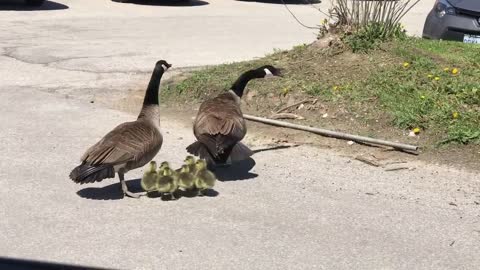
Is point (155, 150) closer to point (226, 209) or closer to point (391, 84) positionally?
point (226, 209)

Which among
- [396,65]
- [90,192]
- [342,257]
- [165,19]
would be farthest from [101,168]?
[165,19]

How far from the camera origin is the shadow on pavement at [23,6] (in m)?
19.9

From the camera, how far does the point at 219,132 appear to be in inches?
261

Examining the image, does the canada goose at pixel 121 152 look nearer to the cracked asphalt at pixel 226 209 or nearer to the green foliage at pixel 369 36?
the cracked asphalt at pixel 226 209

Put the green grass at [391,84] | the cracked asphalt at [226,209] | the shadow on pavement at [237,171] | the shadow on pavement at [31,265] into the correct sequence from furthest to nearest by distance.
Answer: the green grass at [391,84], the shadow on pavement at [237,171], the cracked asphalt at [226,209], the shadow on pavement at [31,265]

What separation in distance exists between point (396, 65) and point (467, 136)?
2.16m

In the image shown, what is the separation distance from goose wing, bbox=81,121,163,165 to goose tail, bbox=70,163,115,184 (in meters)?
0.04

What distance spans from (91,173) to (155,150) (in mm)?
635

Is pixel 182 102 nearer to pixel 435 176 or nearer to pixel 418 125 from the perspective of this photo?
pixel 418 125

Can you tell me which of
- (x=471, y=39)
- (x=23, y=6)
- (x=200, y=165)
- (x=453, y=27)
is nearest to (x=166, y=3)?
(x=23, y=6)

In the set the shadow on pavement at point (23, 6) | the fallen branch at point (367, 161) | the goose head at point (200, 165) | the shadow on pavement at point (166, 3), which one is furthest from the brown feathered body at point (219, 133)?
the shadow on pavement at point (166, 3)

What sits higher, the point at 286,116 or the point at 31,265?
the point at 286,116

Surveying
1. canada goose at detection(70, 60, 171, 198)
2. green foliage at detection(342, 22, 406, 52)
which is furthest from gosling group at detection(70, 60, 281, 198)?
green foliage at detection(342, 22, 406, 52)

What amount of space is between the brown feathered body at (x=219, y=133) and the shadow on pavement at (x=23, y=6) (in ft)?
45.8
